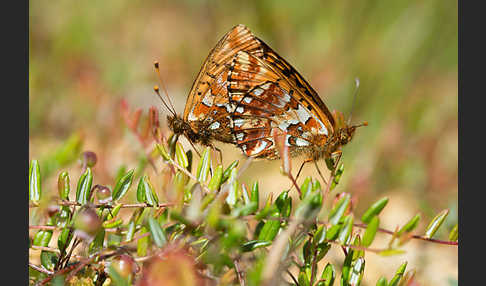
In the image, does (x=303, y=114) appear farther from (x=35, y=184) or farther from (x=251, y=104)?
(x=35, y=184)

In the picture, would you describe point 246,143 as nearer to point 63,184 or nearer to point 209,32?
point 63,184

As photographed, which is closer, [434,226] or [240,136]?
[434,226]

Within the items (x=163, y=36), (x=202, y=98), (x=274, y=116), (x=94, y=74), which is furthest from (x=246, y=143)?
(x=163, y=36)

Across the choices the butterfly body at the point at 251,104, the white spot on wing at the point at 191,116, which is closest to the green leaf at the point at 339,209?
the butterfly body at the point at 251,104

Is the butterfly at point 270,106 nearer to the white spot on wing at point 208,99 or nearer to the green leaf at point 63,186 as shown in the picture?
the white spot on wing at point 208,99

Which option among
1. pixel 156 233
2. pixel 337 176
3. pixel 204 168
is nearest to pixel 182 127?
pixel 204 168

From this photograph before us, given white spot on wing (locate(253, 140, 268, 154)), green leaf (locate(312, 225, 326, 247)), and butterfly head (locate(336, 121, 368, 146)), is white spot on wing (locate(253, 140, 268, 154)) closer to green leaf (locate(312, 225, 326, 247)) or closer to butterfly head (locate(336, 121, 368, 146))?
butterfly head (locate(336, 121, 368, 146))
